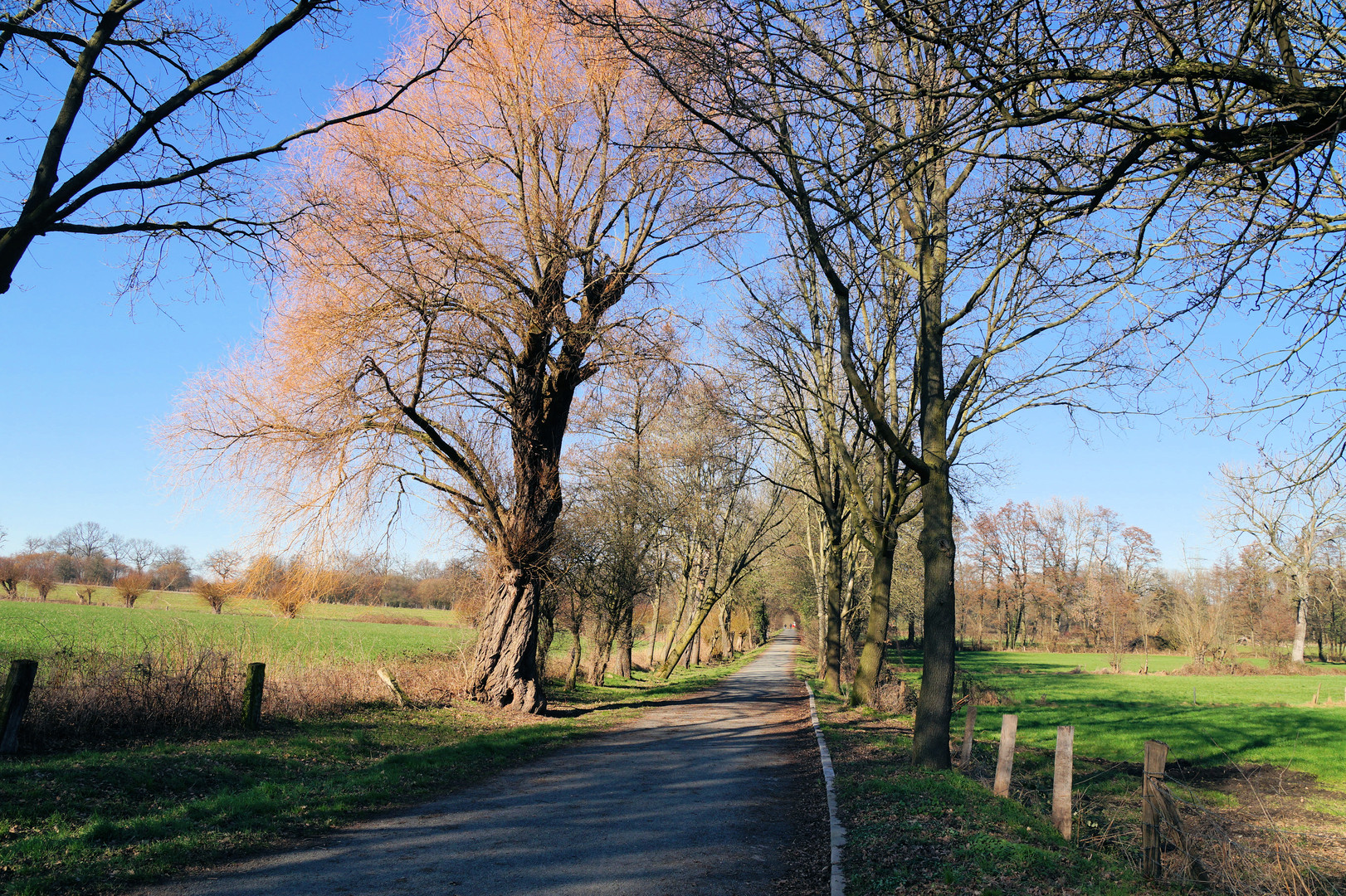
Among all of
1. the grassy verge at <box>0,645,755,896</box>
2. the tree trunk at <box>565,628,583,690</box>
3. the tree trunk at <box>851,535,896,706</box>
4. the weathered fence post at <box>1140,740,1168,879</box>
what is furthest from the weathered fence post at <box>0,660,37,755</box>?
the tree trunk at <box>851,535,896,706</box>

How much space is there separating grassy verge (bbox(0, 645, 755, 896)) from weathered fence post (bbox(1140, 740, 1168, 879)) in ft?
23.0

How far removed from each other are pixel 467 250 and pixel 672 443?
15131 millimetres

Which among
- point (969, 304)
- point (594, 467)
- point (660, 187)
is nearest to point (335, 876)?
point (969, 304)

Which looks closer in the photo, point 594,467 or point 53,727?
point 53,727

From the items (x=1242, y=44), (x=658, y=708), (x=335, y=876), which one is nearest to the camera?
(x=1242, y=44)

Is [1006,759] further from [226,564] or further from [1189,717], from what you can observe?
[1189,717]

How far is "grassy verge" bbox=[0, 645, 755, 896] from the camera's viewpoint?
17.0 ft

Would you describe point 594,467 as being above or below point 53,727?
above

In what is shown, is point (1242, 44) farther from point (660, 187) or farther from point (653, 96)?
point (660, 187)

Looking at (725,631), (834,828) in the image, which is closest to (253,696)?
(834,828)

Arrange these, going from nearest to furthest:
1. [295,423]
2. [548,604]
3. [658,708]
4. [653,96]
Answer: [295,423] < [653,96] < [658,708] < [548,604]

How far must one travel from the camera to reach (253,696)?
31.9 feet

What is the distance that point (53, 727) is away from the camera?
7895mm

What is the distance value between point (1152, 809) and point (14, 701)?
10856mm
